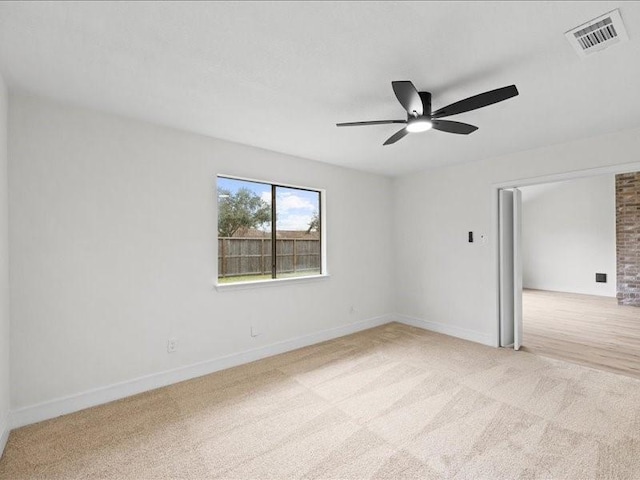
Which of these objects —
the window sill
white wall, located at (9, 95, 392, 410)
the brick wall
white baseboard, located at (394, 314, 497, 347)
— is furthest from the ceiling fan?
the brick wall

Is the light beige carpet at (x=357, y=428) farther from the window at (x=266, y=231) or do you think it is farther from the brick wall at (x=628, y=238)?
the brick wall at (x=628, y=238)

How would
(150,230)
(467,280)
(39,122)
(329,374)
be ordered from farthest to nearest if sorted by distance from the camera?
(467,280) → (329,374) → (150,230) → (39,122)

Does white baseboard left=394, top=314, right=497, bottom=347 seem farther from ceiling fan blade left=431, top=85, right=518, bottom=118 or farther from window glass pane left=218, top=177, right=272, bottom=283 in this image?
ceiling fan blade left=431, top=85, right=518, bottom=118

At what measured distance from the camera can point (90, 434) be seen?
7.11 feet

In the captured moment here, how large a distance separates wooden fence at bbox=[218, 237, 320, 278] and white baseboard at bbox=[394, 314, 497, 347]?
1726 millimetres

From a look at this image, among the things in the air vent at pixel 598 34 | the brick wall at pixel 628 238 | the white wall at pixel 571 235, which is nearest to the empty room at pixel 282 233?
the air vent at pixel 598 34

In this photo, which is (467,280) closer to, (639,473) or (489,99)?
(639,473)

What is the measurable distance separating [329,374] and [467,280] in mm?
2316

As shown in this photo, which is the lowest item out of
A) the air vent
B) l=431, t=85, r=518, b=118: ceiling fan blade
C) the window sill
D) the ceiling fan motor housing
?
the window sill

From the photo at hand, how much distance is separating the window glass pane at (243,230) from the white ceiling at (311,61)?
2.70 feet

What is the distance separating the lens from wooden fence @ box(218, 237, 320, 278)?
349 centimetres

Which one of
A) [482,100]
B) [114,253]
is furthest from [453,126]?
[114,253]

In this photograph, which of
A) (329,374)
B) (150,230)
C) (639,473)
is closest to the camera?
(639,473)

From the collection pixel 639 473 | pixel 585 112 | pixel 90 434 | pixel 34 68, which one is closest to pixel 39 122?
pixel 34 68
